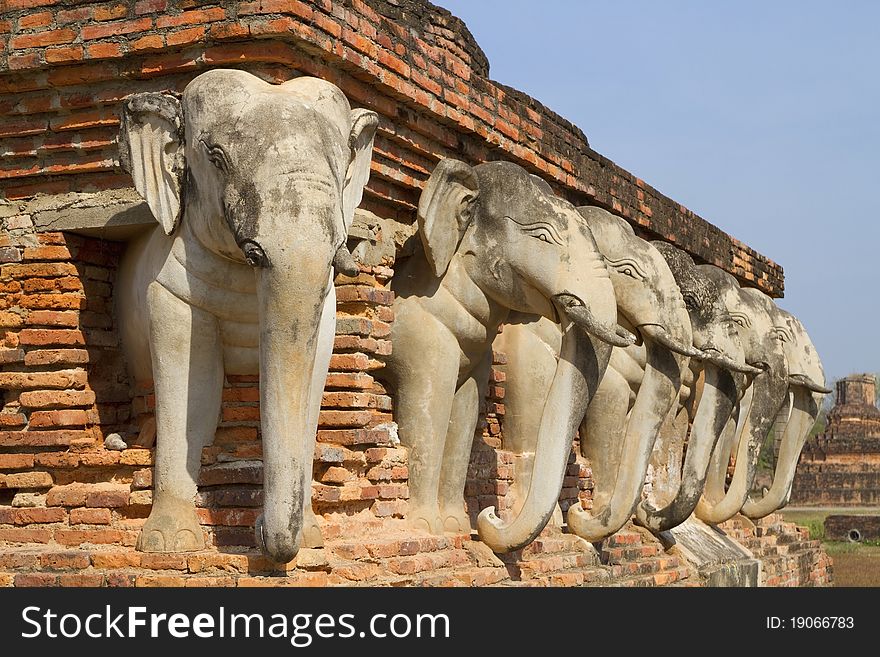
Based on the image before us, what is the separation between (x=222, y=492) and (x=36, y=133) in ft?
6.52

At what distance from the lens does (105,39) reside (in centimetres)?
665


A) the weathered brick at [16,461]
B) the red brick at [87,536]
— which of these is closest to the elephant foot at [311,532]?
the red brick at [87,536]

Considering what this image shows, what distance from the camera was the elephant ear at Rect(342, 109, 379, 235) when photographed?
21.0 ft

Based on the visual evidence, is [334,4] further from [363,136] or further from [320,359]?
[320,359]

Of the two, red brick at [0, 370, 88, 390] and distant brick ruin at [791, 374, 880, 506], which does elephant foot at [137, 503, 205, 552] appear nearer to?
red brick at [0, 370, 88, 390]

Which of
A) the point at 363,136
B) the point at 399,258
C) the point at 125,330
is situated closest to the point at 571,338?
the point at 399,258

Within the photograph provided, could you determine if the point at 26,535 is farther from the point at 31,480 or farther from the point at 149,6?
the point at 149,6

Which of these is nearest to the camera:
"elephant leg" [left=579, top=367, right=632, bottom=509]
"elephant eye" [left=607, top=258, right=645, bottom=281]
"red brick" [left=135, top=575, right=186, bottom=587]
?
"red brick" [left=135, top=575, right=186, bottom=587]

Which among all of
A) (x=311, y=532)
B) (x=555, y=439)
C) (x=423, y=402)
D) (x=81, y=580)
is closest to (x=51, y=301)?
(x=81, y=580)

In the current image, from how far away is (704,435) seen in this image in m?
10.2

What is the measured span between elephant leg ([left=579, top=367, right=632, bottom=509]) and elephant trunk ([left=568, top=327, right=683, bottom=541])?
0.81m

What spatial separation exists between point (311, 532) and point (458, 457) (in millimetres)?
1863

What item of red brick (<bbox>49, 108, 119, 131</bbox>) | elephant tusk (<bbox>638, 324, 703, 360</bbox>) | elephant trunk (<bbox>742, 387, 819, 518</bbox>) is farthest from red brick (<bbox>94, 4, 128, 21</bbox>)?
elephant trunk (<bbox>742, 387, 819, 518</bbox>)

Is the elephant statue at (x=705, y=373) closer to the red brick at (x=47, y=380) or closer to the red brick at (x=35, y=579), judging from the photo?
the red brick at (x=47, y=380)
